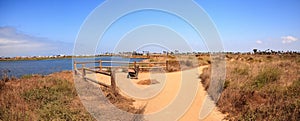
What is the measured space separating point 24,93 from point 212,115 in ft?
26.4

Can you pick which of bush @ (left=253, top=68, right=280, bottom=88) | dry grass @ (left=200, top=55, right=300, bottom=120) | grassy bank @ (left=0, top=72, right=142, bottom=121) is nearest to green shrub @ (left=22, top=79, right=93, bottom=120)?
grassy bank @ (left=0, top=72, right=142, bottom=121)

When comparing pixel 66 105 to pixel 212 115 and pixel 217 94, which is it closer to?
pixel 212 115

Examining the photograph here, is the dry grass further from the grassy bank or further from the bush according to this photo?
the grassy bank

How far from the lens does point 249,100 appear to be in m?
7.47

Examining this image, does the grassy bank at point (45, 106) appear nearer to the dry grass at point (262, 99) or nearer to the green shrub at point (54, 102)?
the green shrub at point (54, 102)

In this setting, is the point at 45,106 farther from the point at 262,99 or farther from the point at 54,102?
the point at 262,99

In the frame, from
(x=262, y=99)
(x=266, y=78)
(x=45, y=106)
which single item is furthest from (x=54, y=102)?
(x=266, y=78)

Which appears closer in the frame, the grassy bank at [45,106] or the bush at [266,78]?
the grassy bank at [45,106]

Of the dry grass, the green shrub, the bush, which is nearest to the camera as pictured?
A: the dry grass

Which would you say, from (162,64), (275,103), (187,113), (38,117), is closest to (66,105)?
(38,117)

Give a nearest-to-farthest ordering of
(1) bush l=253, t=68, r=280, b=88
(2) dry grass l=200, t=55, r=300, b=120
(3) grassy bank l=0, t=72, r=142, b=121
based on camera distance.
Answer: (2) dry grass l=200, t=55, r=300, b=120
(3) grassy bank l=0, t=72, r=142, b=121
(1) bush l=253, t=68, r=280, b=88

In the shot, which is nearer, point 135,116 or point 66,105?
point 135,116

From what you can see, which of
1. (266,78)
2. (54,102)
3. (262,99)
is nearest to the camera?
(262,99)

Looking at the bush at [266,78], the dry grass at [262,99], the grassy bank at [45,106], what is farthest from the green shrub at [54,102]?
the bush at [266,78]
